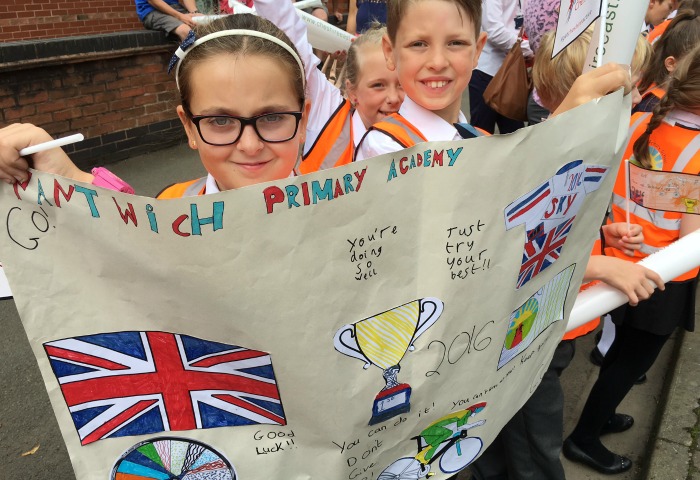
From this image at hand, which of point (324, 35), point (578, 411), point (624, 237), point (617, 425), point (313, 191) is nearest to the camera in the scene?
point (313, 191)

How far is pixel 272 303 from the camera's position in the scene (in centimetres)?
109

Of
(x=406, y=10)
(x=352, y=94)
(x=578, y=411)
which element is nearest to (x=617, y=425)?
(x=578, y=411)

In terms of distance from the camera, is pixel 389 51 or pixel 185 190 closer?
pixel 185 190

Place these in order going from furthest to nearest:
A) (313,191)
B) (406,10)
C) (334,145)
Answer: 1. (334,145)
2. (406,10)
3. (313,191)

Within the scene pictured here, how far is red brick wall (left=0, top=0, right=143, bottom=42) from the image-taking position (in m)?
6.03

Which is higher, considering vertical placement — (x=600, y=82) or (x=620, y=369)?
(x=600, y=82)

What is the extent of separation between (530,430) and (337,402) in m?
1.09

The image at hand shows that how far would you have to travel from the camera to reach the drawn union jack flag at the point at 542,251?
1.37 metres

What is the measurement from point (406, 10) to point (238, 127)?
669mm

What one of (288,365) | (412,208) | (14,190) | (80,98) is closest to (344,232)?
(412,208)

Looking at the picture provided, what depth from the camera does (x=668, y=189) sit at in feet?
5.93

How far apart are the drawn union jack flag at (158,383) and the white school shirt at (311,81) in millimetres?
1424

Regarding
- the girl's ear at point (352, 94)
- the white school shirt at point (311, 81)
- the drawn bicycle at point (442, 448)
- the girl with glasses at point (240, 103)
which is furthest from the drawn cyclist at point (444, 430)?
the girl's ear at point (352, 94)

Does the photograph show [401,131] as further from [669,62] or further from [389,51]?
[669,62]
